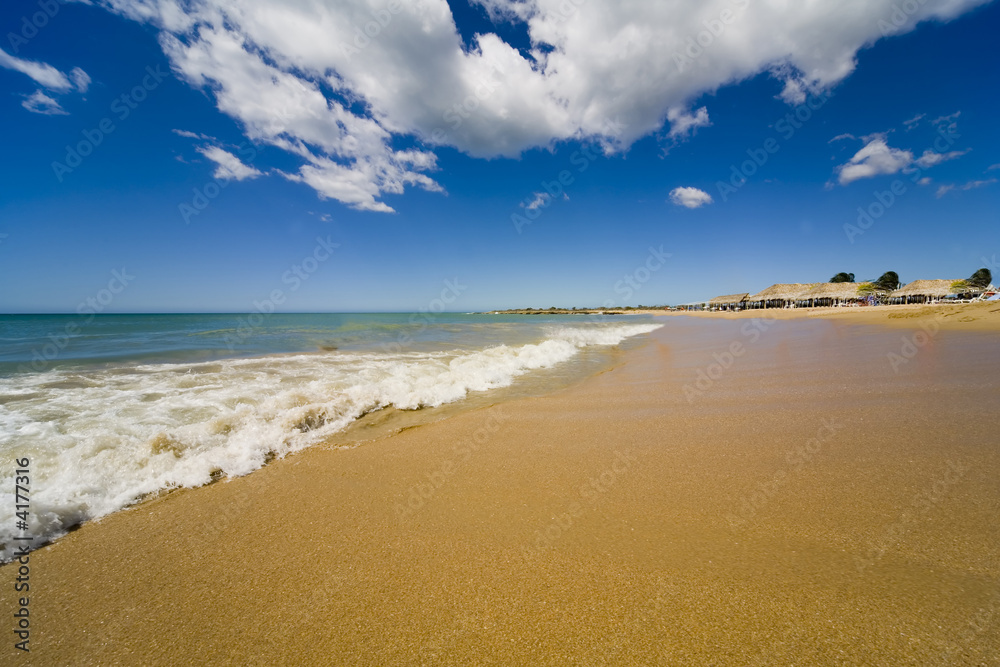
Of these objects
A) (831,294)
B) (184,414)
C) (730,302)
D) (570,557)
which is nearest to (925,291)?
(831,294)

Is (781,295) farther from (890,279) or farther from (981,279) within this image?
(890,279)

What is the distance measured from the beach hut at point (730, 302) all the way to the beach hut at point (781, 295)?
13.5 ft

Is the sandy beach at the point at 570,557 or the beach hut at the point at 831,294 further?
the beach hut at the point at 831,294

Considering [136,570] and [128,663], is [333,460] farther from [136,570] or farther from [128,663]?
[128,663]

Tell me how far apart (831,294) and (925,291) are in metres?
10.7

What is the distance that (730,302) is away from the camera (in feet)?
257

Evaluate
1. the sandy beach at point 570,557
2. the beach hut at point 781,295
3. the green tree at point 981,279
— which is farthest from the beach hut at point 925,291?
the sandy beach at point 570,557

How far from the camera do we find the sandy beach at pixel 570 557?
1.70 m

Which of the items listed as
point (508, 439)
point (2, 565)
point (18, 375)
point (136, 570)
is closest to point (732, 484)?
point (508, 439)

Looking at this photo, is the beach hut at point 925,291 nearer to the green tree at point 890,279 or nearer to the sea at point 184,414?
the green tree at point 890,279

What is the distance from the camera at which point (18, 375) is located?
28.1 feet

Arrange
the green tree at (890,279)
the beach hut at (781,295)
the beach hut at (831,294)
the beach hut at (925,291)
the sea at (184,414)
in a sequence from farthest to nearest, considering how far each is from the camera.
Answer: the green tree at (890,279) → the beach hut at (781,295) → the beach hut at (831,294) → the beach hut at (925,291) → the sea at (184,414)

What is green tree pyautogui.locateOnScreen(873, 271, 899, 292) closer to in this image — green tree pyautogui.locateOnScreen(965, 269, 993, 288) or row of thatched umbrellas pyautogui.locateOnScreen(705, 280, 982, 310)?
green tree pyautogui.locateOnScreen(965, 269, 993, 288)

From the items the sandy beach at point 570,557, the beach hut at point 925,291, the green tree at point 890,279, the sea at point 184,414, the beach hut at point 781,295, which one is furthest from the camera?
the green tree at point 890,279
